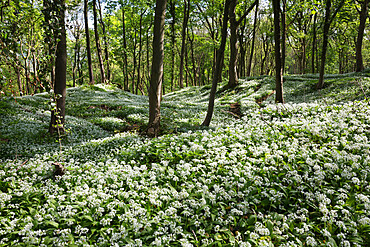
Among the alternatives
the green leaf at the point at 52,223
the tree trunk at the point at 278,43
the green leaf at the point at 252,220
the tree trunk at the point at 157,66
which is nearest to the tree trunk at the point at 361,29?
the tree trunk at the point at 278,43

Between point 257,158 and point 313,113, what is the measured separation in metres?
4.81

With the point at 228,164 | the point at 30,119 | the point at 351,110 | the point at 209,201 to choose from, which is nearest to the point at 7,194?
the point at 209,201

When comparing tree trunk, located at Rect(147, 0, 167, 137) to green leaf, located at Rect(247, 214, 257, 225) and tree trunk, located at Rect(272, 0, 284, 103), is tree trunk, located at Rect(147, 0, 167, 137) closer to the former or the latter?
tree trunk, located at Rect(272, 0, 284, 103)

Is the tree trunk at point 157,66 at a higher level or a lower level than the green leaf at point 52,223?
higher

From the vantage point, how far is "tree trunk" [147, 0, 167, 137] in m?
8.69

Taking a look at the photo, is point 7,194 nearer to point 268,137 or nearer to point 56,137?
point 56,137

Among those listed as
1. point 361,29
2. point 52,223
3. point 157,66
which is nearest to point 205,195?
point 52,223

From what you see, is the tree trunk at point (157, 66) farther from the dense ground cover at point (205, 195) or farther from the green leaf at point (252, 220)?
the green leaf at point (252, 220)

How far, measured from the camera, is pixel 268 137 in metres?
6.76

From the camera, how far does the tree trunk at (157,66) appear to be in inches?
342

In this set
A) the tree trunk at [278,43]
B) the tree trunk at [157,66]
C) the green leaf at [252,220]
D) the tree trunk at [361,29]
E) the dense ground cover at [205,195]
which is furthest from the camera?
the tree trunk at [361,29]

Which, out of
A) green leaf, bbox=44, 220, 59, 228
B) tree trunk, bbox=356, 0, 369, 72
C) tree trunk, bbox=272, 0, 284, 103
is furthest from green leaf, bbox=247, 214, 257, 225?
tree trunk, bbox=356, 0, 369, 72

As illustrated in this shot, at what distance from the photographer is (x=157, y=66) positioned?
888 centimetres

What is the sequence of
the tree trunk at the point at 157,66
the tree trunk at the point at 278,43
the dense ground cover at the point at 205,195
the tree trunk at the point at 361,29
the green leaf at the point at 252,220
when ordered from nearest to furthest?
1. the dense ground cover at the point at 205,195
2. the green leaf at the point at 252,220
3. the tree trunk at the point at 157,66
4. the tree trunk at the point at 278,43
5. the tree trunk at the point at 361,29
